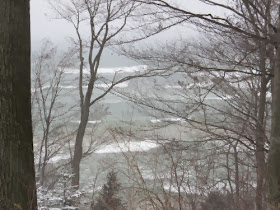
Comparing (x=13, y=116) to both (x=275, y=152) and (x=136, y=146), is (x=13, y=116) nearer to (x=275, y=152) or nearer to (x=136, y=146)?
(x=136, y=146)

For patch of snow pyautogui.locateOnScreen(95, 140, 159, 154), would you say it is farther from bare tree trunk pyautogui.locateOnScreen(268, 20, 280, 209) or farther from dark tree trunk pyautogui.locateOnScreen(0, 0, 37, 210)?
bare tree trunk pyautogui.locateOnScreen(268, 20, 280, 209)

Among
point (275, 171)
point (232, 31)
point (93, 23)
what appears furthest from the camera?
point (93, 23)

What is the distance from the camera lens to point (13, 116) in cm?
Result: 316

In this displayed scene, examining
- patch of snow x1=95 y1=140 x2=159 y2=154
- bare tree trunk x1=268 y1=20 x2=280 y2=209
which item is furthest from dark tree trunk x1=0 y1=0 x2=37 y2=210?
bare tree trunk x1=268 y1=20 x2=280 y2=209

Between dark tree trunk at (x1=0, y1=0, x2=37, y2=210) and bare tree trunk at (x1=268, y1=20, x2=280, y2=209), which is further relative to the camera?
bare tree trunk at (x1=268, y1=20, x2=280, y2=209)

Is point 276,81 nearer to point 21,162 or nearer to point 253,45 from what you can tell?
point 253,45

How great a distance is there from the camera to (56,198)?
182 inches

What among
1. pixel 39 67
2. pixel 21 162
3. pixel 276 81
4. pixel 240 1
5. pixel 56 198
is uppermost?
pixel 39 67

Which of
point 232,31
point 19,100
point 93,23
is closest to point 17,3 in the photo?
point 19,100

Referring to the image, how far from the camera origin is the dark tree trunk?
10.3ft

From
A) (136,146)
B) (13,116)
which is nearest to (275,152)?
(136,146)

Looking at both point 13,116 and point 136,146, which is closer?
point 13,116

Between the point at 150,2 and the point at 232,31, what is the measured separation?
4.61ft

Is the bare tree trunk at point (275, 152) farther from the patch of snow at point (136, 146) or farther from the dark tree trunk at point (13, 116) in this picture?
the dark tree trunk at point (13, 116)
